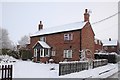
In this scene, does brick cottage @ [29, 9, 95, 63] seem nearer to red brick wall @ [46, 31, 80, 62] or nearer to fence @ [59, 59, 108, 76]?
red brick wall @ [46, 31, 80, 62]

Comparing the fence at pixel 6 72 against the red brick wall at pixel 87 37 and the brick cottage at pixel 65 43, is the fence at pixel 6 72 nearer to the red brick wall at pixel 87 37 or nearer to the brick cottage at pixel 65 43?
the brick cottage at pixel 65 43

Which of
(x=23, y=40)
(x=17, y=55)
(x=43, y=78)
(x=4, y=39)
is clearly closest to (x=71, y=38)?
(x=17, y=55)

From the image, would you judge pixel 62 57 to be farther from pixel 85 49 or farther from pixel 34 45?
pixel 34 45

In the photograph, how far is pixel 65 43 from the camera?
3503cm

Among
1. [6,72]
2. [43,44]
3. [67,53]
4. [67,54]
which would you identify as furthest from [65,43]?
[6,72]

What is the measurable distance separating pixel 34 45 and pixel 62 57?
7533 millimetres

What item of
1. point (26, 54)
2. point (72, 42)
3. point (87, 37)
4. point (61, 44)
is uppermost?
point (87, 37)

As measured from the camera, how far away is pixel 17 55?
43.1m

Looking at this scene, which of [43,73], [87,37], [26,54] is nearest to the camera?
[43,73]

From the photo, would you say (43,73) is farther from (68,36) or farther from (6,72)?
(68,36)

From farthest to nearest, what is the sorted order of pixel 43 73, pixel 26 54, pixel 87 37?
1. pixel 26 54
2. pixel 87 37
3. pixel 43 73

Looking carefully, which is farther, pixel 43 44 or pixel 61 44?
pixel 43 44

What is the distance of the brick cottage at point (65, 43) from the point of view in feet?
109

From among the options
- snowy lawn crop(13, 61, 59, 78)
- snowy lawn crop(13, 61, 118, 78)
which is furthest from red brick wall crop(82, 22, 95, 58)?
snowy lawn crop(13, 61, 59, 78)
